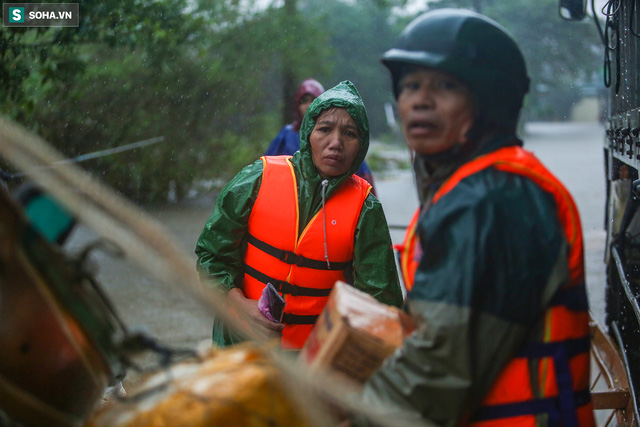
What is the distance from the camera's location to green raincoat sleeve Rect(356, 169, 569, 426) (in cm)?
156

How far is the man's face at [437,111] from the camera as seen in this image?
174cm

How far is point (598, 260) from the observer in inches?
336

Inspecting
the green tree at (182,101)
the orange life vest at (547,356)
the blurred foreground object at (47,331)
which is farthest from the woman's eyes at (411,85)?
the green tree at (182,101)

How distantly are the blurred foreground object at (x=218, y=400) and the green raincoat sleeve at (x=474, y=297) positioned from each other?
0.83 feet

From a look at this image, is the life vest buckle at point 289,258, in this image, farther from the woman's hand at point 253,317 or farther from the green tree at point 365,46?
the green tree at point 365,46

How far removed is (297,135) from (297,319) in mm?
2755

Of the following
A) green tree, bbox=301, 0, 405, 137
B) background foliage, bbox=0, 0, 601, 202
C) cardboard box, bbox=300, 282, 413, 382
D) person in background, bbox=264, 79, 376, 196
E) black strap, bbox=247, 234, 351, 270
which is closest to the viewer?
cardboard box, bbox=300, 282, 413, 382

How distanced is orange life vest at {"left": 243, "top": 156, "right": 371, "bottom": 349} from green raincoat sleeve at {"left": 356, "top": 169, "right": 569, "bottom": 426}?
4.43ft

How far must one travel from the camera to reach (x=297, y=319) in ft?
9.91

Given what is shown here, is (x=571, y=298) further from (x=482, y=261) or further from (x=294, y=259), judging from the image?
(x=294, y=259)

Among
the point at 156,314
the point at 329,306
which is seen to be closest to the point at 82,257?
the point at 329,306

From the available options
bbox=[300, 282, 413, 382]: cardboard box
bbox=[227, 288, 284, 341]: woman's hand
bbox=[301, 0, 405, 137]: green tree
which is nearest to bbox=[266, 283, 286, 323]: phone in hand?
bbox=[227, 288, 284, 341]: woman's hand

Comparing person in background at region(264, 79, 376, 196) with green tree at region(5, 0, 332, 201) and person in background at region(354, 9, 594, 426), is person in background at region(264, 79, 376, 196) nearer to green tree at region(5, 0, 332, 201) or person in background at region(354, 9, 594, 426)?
green tree at region(5, 0, 332, 201)

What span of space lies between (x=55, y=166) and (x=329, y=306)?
786mm
